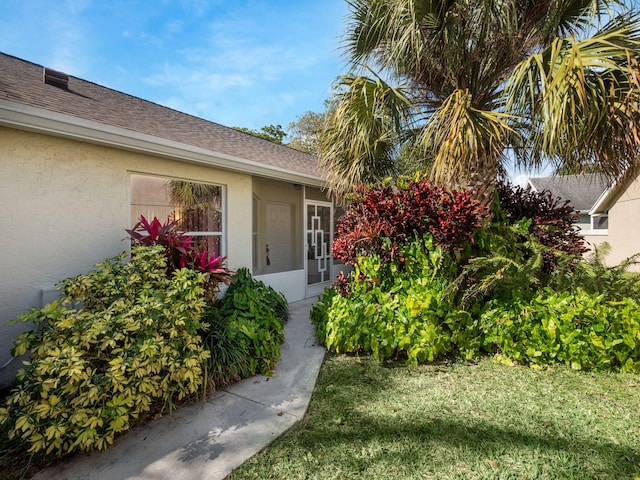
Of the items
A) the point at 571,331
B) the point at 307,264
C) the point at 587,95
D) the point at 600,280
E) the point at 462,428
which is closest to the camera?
the point at 462,428

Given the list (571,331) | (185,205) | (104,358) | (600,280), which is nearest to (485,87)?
(600,280)

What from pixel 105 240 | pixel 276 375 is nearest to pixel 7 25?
pixel 105 240

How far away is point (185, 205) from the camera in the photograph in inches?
217

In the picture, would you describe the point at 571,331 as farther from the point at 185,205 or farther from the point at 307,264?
the point at 185,205

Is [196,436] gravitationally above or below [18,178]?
below

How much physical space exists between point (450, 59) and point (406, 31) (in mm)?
851

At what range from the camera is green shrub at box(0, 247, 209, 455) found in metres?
2.43

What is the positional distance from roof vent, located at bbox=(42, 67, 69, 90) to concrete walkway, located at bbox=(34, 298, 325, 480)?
17.4 ft

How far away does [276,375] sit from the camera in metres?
4.09

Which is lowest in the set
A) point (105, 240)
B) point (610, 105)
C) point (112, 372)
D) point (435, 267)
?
point (112, 372)

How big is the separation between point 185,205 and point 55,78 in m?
2.77

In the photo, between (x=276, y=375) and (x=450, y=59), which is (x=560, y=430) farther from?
(x=450, y=59)

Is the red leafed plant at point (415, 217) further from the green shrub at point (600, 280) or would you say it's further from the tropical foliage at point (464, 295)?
the green shrub at point (600, 280)

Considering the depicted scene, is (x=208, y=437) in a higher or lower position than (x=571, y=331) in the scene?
lower
